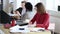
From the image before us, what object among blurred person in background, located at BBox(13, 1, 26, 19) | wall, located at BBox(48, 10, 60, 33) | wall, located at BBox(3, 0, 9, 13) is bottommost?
wall, located at BBox(48, 10, 60, 33)

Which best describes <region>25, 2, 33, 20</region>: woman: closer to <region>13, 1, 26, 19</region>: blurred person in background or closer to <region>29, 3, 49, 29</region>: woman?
<region>13, 1, 26, 19</region>: blurred person in background

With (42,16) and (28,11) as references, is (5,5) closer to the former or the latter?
(28,11)

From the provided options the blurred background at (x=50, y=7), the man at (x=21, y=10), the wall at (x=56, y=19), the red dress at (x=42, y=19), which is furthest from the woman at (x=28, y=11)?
the wall at (x=56, y=19)

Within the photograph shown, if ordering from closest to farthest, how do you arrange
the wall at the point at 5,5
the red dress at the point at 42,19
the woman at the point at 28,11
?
the red dress at the point at 42,19
the woman at the point at 28,11
the wall at the point at 5,5

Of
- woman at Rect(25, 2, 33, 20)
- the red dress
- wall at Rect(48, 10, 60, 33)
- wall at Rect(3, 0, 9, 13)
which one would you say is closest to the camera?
the red dress

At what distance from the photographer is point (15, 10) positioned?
149 inches

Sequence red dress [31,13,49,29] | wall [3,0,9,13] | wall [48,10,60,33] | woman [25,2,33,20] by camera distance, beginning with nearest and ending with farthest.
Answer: red dress [31,13,49,29] < woman [25,2,33,20] < wall [3,0,9,13] < wall [48,10,60,33]

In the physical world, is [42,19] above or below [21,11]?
below

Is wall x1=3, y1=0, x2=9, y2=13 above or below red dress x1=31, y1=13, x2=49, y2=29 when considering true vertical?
above

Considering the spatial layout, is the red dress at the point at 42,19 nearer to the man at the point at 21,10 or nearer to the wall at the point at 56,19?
the man at the point at 21,10

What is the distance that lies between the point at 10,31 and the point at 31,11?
1.52 meters

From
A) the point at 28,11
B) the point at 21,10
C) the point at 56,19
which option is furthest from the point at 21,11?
the point at 56,19

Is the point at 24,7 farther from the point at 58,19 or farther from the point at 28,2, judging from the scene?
the point at 58,19

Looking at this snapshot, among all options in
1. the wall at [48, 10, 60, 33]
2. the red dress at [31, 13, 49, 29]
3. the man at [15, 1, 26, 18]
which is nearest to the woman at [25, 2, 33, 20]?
the man at [15, 1, 26, 18]
